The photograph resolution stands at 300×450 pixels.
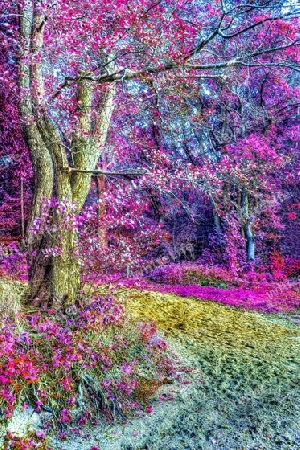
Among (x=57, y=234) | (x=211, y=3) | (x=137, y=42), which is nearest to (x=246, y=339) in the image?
(x=57, y=234)

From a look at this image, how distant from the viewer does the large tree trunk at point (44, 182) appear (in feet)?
17.7

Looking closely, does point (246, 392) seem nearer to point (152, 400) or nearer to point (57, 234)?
point (152, 400)

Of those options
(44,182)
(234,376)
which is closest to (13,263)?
(44,182)

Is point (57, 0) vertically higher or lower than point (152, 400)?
higher

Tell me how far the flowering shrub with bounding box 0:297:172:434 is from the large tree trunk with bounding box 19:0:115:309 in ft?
1.61

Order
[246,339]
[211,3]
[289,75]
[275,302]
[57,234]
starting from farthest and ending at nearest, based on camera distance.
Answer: [289,75] < [211,3] < [275,302] < [246,339] < [57,234]

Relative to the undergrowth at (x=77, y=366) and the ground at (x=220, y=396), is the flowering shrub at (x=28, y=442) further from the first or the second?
the ground at (x=220, y=396)

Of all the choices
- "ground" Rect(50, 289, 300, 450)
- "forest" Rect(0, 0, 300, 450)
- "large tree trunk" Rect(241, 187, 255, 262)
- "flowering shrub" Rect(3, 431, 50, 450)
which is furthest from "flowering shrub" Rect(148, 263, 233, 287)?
"flowering shrub" Rect(3, 431, 50, 450)

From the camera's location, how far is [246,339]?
670cm

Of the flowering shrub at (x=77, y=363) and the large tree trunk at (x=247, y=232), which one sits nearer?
the flowering shrub at (x=77, y=363)

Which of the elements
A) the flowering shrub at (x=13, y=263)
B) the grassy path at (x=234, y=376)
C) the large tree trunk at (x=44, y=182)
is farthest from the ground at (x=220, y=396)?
the flowering shrub at (x=13, y=263)

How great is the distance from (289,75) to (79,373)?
14.2 m

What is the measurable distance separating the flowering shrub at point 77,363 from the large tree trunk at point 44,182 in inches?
19.3

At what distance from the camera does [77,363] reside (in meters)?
4.24
